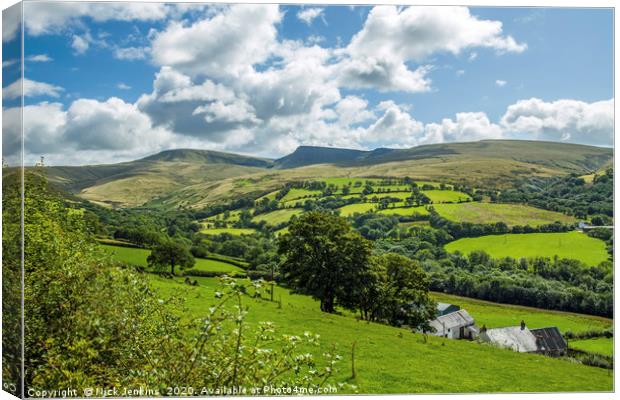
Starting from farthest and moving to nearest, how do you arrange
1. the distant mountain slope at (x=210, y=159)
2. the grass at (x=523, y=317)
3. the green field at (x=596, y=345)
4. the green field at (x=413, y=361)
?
the distant mountain slope at (x=210, y=159) < the grass at (x=523, y=317) < the green field at (x=596, y=345) < the green field at (x=413, y=361)

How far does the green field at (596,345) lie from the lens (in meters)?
10.4

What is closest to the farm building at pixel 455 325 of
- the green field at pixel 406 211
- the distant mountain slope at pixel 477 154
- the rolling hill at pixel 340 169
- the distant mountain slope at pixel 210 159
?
the green field at pixel 406 211

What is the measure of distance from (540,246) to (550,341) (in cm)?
193

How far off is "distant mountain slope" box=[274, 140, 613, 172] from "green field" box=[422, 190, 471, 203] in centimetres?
86

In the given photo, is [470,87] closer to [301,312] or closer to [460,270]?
[460,270]

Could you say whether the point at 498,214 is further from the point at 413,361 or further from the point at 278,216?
the point at 278,216

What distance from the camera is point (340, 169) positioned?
11.6 meters

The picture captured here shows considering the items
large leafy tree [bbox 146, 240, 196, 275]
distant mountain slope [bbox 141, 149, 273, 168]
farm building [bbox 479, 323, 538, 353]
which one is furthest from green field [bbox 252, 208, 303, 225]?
farm building [bbox 479, 323, 538, 353]

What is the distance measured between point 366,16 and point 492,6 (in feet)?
7.76

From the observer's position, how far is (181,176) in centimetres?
1299

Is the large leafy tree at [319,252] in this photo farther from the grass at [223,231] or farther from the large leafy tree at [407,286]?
the grass at [223,231]

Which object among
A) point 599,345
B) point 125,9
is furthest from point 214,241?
point 599,345

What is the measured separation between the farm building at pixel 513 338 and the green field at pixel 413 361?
8.9 inches

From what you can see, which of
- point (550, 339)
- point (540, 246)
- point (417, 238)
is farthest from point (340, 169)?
point (550, 339)
